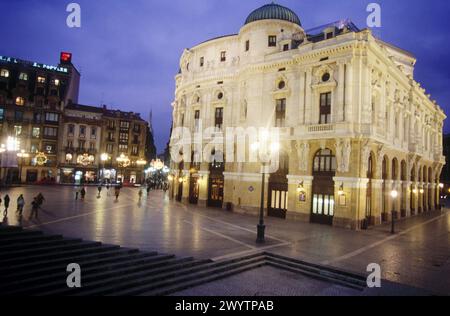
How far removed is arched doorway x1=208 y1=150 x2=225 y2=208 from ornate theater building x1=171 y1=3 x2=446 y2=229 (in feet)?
0.56

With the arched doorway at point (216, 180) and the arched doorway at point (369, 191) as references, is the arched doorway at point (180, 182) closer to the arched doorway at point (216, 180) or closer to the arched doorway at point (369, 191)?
the arched doorway at point (216, 180)

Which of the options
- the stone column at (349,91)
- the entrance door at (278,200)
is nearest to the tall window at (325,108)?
the stone column at (349,91)

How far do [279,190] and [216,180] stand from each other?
869 cm

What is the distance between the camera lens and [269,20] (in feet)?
107

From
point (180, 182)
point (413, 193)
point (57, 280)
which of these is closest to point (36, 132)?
point (180, 182)

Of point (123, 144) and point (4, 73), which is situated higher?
point (4, 73)

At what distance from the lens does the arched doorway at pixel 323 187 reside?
87.0ft

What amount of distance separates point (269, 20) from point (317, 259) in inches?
1051

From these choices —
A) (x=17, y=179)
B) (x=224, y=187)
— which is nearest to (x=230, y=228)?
(x=224, y=187)

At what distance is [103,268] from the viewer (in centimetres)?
1180

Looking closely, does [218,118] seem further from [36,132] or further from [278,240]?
[36,132]

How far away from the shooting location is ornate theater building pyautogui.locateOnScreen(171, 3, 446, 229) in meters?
25.6

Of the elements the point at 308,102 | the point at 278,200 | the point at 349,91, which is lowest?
the point at 278,200
